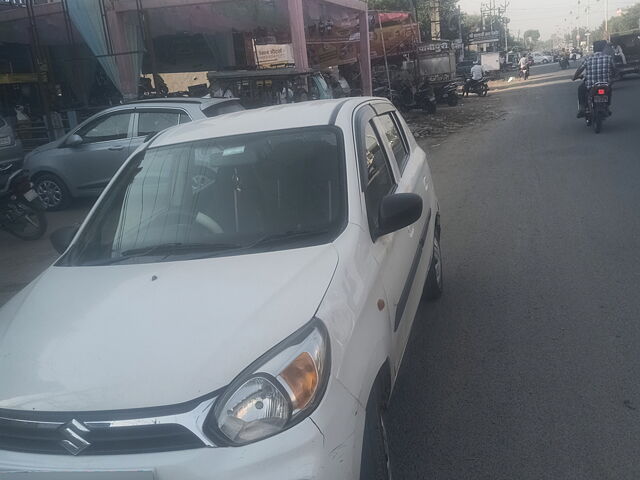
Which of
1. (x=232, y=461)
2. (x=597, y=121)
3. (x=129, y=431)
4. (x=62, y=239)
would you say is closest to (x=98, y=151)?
(x=62, y=239)

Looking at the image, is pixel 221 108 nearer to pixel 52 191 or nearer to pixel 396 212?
pixel 52 191

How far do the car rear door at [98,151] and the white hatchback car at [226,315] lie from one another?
627cm

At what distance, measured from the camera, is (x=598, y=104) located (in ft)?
43.8

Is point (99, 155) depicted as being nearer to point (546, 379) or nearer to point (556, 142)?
point (546, 379)

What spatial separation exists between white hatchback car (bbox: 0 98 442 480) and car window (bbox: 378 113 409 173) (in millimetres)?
387

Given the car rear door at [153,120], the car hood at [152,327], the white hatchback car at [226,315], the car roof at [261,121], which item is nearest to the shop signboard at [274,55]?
the car rear door at [153,120]

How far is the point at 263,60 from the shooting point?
56.3ft

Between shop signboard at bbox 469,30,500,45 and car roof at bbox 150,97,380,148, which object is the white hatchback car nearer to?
car roof at bbox 150,97,380,148

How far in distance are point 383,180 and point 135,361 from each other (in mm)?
1997

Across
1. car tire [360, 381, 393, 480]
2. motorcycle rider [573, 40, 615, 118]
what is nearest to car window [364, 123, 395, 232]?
car tire [360, 381, 393, 480]

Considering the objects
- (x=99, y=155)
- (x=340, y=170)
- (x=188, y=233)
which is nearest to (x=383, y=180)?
(x=340, y=170)

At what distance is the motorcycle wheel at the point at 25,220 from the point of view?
8.23 meters

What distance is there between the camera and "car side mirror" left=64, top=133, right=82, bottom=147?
1010 centimetres

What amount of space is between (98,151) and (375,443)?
8542 mm
